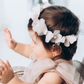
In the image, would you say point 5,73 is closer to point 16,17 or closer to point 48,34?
point 48,34

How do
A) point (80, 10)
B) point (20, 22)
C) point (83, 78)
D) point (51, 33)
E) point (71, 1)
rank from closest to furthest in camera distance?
point (51, 33) < point (83, 78) < point (80, 10) < point (71, 1) < point (20, 22)

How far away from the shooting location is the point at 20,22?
1598 mm

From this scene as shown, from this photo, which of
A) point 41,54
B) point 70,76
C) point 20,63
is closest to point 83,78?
point 70,76

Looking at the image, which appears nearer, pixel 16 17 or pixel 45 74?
pixel 45 74

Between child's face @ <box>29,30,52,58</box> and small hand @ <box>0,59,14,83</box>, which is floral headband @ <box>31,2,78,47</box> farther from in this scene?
small hand @ <box>0,59,14,83</box>

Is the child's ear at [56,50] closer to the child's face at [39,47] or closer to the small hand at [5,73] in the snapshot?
the child's face at [39,47]

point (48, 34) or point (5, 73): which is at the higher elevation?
point (48, 34)

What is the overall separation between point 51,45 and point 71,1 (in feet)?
2.23

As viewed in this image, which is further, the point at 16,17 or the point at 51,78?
the point at 16,17

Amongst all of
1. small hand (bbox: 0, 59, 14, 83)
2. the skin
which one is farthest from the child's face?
small hand (bbox: 0, 59, 14, 83)

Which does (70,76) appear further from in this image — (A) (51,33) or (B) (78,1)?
(B) (78,1)

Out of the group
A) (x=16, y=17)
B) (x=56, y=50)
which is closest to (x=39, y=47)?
(x=56, y=50)

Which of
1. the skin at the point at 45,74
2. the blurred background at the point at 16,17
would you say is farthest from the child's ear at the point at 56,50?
the blurred background at the point at 16,17

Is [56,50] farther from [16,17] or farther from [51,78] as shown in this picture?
[16,17]
